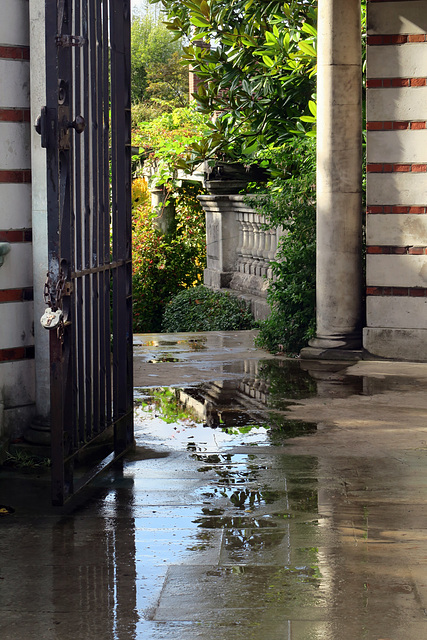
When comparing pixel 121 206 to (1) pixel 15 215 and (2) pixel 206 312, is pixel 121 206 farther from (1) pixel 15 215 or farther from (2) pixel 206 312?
(2) pixel 206 312

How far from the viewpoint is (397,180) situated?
888 cm

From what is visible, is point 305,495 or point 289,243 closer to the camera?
point 305,495

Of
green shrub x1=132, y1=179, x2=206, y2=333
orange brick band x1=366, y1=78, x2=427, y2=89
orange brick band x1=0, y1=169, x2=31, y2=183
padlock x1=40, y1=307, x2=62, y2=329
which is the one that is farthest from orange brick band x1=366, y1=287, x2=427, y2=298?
green shrub x1=132, y1=179, x2=206, y2=333

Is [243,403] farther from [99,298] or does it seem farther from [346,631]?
[346,631]

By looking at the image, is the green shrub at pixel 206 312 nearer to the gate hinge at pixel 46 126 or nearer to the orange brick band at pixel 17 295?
the orange brick band at pixel 17 295

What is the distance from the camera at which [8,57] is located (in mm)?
5484

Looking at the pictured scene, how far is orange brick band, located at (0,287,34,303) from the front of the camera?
18.3 feet

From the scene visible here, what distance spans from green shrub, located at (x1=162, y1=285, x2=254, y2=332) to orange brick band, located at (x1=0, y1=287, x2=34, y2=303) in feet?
22.2

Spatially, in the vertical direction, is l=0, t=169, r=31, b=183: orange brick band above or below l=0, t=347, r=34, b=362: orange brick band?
above

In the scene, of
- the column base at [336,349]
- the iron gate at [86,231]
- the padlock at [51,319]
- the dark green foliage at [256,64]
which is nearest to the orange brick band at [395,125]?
the column base at [336,349]

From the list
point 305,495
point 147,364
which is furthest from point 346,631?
point 147,364

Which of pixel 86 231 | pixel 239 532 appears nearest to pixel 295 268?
pixel 86 231

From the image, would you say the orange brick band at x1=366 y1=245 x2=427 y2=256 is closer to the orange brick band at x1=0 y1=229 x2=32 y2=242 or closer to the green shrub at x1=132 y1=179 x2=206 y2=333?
the orange brick band at x1=0 y1=229 x2=32 y2=242

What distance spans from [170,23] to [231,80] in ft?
5.90
